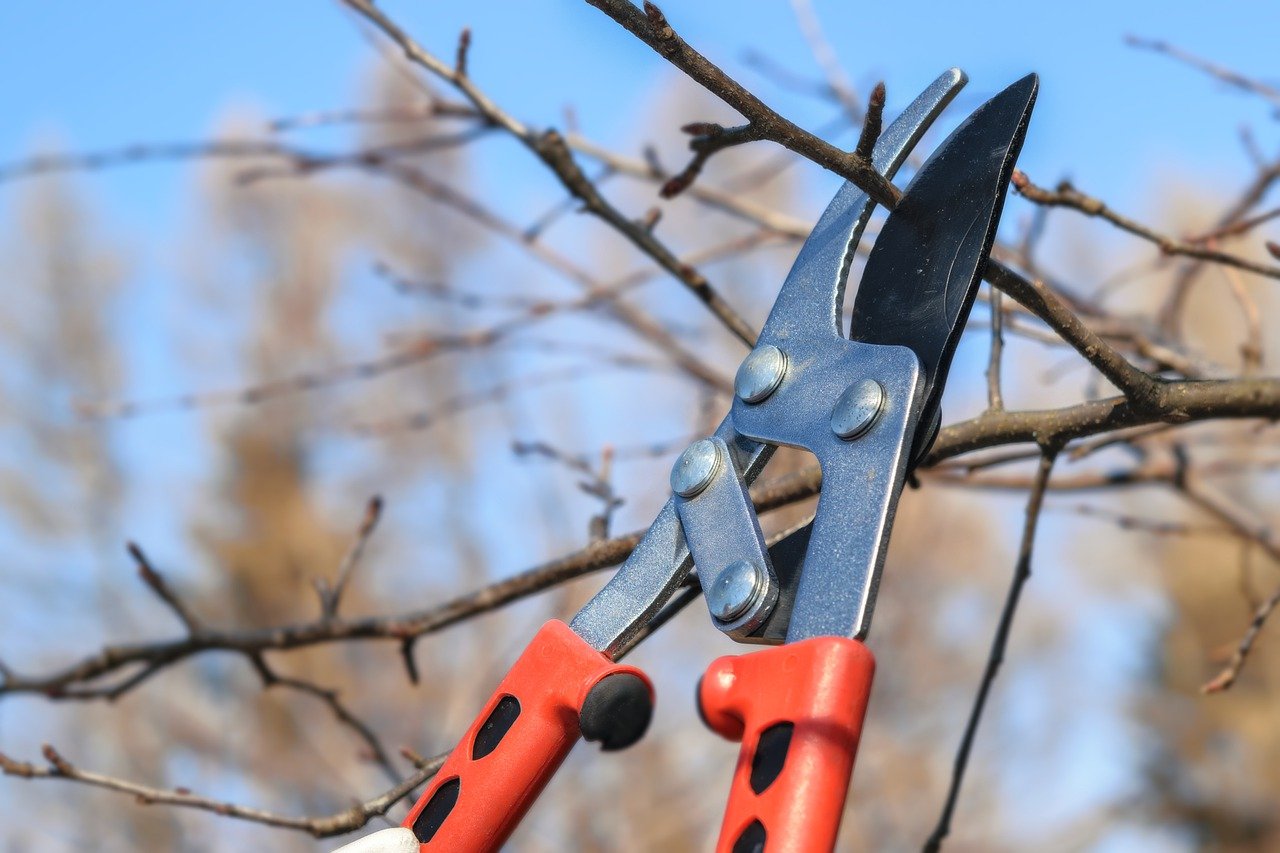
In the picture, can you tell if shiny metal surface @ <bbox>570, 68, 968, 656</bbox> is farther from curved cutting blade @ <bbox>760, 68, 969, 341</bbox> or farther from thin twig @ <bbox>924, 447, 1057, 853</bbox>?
thin twig @ <bbox>924, 447, 1057, 853</bbox>

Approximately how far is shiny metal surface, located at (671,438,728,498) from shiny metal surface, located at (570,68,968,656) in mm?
24

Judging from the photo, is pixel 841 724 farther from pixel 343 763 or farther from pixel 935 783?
pixel 935 783

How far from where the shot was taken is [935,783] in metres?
9.41

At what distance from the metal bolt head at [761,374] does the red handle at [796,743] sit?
34 cm

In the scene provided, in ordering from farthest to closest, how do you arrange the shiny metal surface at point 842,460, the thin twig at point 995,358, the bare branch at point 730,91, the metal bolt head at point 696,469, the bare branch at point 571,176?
the bare branch at point 571,176
the thin twig at point 995,358
the metal bolt head at point 696,469
the shiny metal surface at point 842,460
the bare branch at point 730,91

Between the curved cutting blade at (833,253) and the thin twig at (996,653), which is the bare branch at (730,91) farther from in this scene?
the thin twig at (996,653)

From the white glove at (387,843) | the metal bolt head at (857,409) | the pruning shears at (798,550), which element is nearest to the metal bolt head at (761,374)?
the pruning shears at (798,550)

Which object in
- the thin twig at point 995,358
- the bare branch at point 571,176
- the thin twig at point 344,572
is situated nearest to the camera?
the thin twig at point 995,358

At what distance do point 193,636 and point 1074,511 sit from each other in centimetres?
170

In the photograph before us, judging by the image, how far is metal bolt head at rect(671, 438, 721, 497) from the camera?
1169mm

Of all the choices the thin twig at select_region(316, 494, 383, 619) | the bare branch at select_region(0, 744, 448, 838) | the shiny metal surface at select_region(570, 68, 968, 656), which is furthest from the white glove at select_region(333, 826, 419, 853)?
the thin twig at select_region(316, 494, 383, 619)

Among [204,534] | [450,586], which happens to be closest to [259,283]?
[204,534]

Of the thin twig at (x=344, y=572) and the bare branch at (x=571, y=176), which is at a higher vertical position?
the bare branch at (x=571, y=176)

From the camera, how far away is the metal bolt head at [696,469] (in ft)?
3.84
